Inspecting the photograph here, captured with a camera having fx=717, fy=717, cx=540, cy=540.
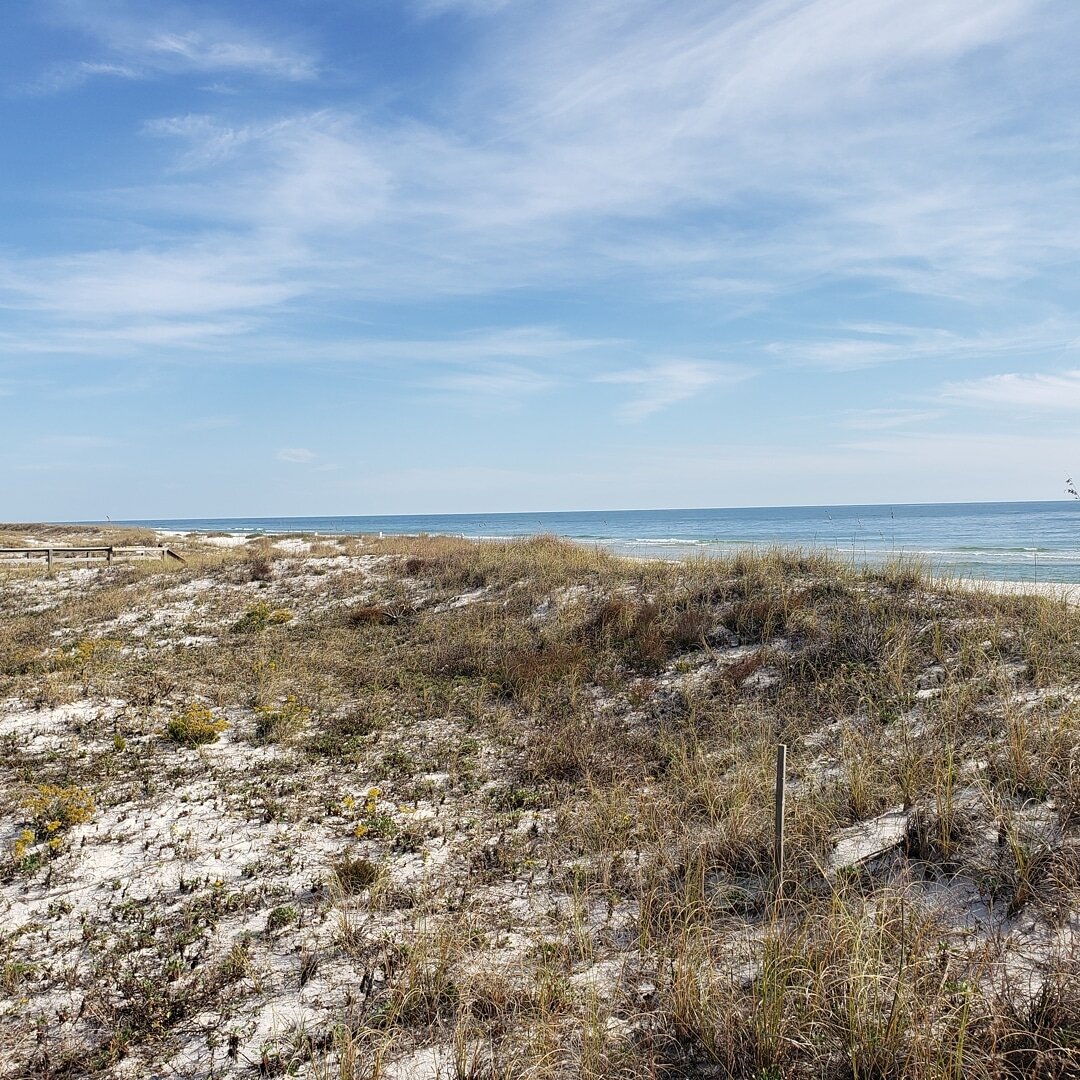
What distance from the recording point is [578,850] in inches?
264

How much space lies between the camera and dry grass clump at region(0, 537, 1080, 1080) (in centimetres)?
414

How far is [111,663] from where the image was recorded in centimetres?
1345

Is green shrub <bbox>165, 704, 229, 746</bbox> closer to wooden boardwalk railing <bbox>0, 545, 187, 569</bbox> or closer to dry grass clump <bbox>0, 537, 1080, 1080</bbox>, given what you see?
dry grass clump <bbox>0, 537, 1080, 1080</bbox>

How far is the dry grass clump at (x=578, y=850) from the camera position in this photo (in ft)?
13.6

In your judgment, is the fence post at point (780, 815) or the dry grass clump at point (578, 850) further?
the fence post at point (780, 815)

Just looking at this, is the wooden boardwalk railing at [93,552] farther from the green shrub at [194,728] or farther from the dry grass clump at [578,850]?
the green shrub at [194,728]

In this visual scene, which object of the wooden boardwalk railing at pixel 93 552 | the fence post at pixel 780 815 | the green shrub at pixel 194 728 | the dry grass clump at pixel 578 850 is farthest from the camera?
the wooden boardwalk railing at pixel 93 552

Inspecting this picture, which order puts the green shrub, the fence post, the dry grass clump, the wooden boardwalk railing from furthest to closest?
the wooden boardwalk railing
the green shrub
the fence post
the dry grass clump

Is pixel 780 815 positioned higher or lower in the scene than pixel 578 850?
higher

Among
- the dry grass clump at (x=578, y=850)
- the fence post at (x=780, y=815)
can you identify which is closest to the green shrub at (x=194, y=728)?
the dry grass clump at (x=578, y=850)

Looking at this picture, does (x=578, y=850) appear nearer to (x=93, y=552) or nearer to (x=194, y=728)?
(x=194, y=728)

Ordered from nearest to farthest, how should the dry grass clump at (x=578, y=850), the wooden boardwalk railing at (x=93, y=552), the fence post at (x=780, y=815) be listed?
the dry grass clump at (x=578, y=850), the fence post at (x=780, y=815), the wooden boardwalk railing at (x=93, y=552)

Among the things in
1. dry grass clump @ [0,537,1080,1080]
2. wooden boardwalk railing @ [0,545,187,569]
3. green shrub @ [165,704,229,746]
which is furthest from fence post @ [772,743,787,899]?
wooden boardwalk railing @ [0,545,187,569]

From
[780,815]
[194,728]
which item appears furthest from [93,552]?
[780,815]
